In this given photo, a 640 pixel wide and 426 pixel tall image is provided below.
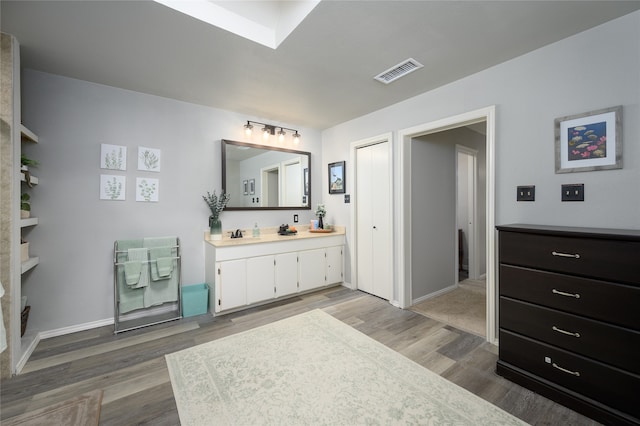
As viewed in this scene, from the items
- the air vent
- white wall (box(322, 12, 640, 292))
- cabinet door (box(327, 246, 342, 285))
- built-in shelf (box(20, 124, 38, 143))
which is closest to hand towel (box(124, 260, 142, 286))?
built-in shelf (box(20, 124, 38, 143))

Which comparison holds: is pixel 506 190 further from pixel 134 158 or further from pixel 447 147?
pixel 134 158

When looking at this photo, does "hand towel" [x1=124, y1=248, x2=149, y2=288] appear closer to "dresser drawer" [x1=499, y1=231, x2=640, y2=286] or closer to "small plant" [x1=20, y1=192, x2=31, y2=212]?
"small plant" [x1=20, y1=192, x2=31, y2=212]

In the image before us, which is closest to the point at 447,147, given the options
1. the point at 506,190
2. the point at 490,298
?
the point at 506,190

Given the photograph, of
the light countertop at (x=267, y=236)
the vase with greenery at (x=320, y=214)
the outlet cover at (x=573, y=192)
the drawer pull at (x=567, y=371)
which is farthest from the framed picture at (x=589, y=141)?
the vase with greenery at (x=320, y=214)

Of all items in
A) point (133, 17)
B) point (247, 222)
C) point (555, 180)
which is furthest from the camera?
point (247, 222)

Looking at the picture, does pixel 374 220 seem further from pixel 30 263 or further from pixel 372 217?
pixel 30 263

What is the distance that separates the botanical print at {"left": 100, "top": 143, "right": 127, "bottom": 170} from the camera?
2.73m

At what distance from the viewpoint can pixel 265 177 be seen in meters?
3.81

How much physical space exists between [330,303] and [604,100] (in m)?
3.09

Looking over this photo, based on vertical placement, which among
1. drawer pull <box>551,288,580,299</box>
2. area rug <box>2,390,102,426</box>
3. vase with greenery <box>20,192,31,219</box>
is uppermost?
vase with greenery <box>20,192,31,219</box>

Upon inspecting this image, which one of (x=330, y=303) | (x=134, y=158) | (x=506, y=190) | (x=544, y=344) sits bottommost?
(x=330, y=303)

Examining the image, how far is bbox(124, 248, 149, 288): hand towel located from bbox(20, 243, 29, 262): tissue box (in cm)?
71

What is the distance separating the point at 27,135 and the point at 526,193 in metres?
4.22

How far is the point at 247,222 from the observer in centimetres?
366
